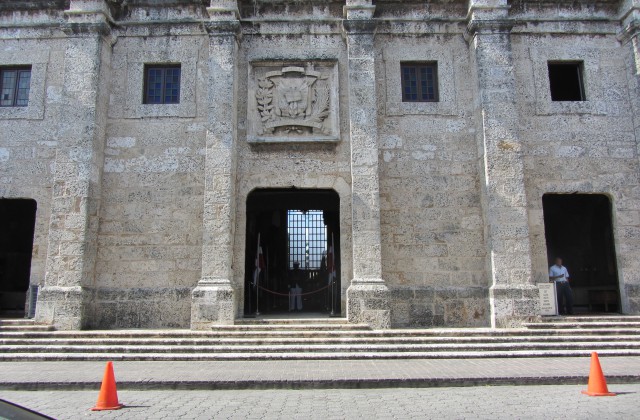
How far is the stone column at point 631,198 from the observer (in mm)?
13148

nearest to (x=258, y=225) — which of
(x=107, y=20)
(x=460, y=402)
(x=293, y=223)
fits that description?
(x=293, y=223)

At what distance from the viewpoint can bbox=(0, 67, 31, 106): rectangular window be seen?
14.2 metres

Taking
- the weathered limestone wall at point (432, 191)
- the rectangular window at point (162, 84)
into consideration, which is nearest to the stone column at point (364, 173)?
the weathered limestone wall at point (432, 191)

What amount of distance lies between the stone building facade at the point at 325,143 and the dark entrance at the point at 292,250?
2.43m

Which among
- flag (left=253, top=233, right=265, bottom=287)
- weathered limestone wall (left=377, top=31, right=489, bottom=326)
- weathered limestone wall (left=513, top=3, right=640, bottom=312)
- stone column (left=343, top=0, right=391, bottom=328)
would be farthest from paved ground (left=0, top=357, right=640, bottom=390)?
flag (left=253, top=233, right=265, bottom=287)

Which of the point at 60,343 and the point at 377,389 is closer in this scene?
the point at 377,389

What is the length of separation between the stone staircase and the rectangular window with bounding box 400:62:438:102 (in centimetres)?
637

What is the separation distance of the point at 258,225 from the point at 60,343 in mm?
7889

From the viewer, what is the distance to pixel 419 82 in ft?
47.0

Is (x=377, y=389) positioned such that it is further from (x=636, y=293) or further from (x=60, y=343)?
(x=636, y=293)

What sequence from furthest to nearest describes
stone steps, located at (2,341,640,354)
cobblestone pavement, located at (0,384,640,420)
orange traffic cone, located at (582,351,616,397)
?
stone steps, located at (2,341,640,354) → orange traffic cone, located at (582,351,616,397) → cobblestone pavement, located at (0,384,640,420)

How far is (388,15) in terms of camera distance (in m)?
14.3

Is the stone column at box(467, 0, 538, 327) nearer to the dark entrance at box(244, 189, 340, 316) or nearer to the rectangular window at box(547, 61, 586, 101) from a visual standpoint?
the rectangular window at box(547, 61, 586, 101)

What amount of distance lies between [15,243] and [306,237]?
33.0 feet
